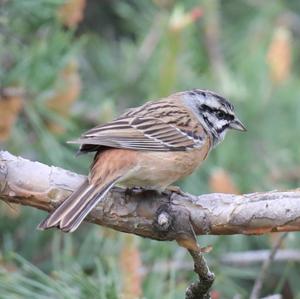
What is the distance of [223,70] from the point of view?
507 cm

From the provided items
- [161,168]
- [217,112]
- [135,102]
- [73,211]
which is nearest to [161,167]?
[161,168]

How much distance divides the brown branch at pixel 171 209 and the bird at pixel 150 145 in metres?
0.06

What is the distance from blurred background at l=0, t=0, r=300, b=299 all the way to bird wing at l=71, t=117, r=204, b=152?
0.69 feet

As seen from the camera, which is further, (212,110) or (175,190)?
(212,110)

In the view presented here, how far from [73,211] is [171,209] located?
0.27 m

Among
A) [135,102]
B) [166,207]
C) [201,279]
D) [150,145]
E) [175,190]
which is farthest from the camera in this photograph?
[135,102]

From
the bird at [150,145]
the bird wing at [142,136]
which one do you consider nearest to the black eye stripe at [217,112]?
the bird at [150,145]

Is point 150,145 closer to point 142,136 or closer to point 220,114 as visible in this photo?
point 142,136

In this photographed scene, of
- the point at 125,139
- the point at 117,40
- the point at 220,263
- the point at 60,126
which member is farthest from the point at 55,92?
the point at 117,40

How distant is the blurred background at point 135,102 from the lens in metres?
3.59

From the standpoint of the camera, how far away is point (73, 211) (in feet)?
8.94

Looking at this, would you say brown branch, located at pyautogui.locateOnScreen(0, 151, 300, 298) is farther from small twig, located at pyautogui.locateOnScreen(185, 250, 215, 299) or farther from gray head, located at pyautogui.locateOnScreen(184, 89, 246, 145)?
gray head, located at pyautogui.locateOnScreen(184, 89, 246, 145)

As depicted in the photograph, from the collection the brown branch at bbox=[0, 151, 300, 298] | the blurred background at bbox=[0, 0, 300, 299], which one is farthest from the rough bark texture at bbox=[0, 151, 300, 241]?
the blurred background at bbox=[0, 0, 300, 299]

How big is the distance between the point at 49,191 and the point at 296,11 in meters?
3.43
